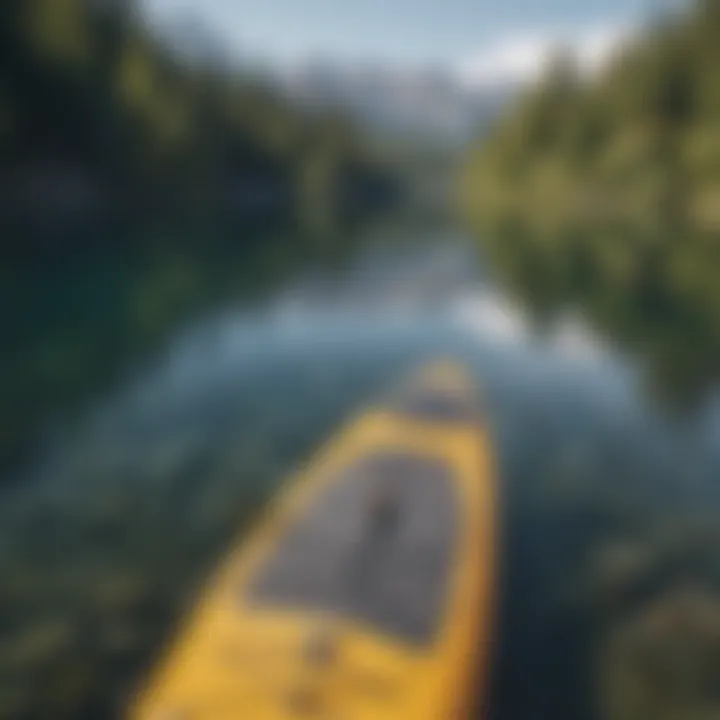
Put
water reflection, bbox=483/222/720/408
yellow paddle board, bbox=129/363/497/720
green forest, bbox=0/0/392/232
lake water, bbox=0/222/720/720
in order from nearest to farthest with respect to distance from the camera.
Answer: yellow paddle board, bbox=129/363/497/720 < lake water, bbox=0/222/720/720 < water reflection, bbox=483/222/720/408 < green forest, bbox=0/0/392/232

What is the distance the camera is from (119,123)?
59219 millimetres

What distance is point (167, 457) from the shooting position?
13.4 meters

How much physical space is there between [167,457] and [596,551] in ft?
20.7

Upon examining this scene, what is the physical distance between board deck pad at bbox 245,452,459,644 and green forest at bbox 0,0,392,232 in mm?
40844

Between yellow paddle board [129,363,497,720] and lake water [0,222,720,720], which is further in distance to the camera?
lake water [0,222,720,720]

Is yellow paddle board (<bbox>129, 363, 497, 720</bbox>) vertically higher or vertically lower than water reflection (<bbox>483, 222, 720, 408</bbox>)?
lower

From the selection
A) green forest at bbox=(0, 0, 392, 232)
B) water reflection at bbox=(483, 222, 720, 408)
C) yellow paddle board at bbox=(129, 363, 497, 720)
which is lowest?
yellow paddle board at bbox=(129, 363, 497, 720)

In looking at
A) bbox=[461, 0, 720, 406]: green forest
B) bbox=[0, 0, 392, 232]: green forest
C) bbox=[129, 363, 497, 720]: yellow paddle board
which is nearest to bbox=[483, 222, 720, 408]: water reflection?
bbox=[461, 0, 720, 406]: green forest

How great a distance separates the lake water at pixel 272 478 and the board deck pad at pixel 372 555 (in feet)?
4.24

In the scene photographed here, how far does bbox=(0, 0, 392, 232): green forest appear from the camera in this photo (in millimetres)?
49656

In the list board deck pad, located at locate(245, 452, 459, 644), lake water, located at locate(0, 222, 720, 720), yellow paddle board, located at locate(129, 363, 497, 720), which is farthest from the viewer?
lake water, located at locate(0, 222, 720, 720)

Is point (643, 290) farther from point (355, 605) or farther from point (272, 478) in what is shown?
point (355, 605)

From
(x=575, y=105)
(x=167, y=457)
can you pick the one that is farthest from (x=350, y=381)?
(x=575, y=105)

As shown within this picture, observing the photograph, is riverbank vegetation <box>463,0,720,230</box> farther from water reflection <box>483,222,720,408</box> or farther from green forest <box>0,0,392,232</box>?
green forest <box>0,0,392,232</box>
